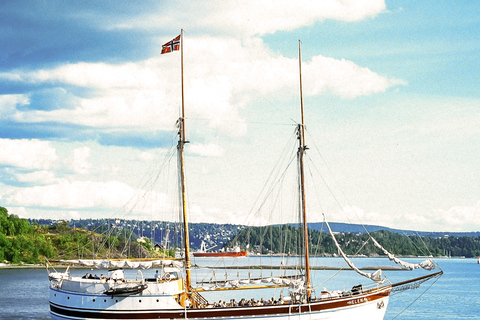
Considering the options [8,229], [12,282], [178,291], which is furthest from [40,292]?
[8,229]

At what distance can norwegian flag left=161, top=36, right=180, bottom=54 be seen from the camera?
1858 inches

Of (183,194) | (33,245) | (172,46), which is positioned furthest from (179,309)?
(33,245)

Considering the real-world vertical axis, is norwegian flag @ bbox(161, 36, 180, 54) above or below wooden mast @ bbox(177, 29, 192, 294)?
above

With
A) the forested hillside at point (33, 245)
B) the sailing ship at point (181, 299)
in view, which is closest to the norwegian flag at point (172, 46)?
the sailing ship at point (181, 299)

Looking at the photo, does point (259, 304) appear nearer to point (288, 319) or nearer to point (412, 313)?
point (288, 319)

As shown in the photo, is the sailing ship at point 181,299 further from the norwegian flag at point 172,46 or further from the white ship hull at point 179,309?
the norwegian flag at point 172,46

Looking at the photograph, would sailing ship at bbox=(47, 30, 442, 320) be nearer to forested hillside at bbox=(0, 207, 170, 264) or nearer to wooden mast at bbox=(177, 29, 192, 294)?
wooden mast at bbox=(177, 29, 192, 294)

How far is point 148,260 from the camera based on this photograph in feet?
156

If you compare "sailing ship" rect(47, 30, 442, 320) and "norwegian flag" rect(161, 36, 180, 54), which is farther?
"norwegian flag" rect(161, 36, 180, 54)

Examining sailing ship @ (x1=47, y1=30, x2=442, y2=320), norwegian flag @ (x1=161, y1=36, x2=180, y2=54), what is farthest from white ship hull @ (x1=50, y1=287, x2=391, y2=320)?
norwegian flag @ (x1=161, y1=36, x2=180, y2=54)

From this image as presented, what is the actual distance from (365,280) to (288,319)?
87364mm

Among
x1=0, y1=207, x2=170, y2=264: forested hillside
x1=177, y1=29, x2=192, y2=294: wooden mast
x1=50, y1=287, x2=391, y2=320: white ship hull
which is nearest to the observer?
x1=50, y1=287, x2=391, y2=320: white ship hull

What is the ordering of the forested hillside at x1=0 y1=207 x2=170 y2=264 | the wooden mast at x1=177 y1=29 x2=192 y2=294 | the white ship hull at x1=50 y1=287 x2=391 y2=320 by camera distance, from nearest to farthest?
1. the white ship hull at x1=50 y1=287 x2=391 y2=320
2. the wooden mast at x1=177 y1=29 x2=192 y2=294
3. the forested hillside at x1=0 y1=207 x2=170 y2=264

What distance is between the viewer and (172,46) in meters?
47.3
